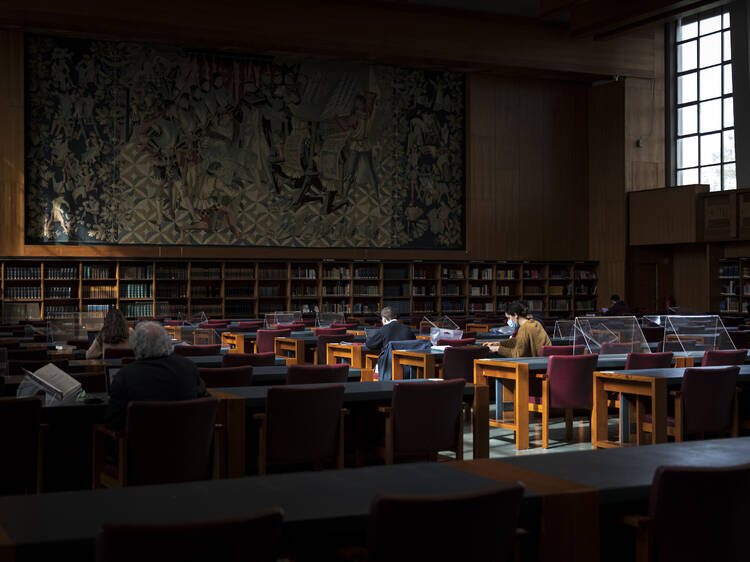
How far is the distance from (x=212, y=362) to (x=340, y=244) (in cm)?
1261

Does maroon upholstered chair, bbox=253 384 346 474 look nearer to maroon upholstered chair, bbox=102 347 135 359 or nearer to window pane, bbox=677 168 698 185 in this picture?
maroon upholstered chair, bbox=102 347 135 359

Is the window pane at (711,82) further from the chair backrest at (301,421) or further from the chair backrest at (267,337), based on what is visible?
the chair backrest at (301,421)

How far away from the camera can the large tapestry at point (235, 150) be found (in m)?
17.4

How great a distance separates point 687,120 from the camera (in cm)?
2136

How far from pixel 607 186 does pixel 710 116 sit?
287 centimetres

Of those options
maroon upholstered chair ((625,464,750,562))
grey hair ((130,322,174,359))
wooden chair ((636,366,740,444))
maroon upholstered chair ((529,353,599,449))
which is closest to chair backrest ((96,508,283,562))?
maroon upholstered chair ((625,464,750,562))

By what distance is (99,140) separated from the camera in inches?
695

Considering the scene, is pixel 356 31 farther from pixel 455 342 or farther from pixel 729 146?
pixel 455 342

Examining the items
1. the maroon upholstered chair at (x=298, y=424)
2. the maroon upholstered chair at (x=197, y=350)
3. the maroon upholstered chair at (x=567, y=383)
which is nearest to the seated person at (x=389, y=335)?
the maroon upholstered chair at (x=197, y=350)

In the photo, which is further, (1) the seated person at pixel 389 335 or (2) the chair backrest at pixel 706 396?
(1) the seated person at pixel 389 335

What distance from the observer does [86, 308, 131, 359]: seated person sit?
25.2ft

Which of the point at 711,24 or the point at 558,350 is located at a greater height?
the point at 711,24

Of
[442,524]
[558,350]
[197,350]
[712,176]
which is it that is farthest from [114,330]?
[712,176]

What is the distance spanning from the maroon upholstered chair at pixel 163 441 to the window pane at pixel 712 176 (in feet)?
61.7
